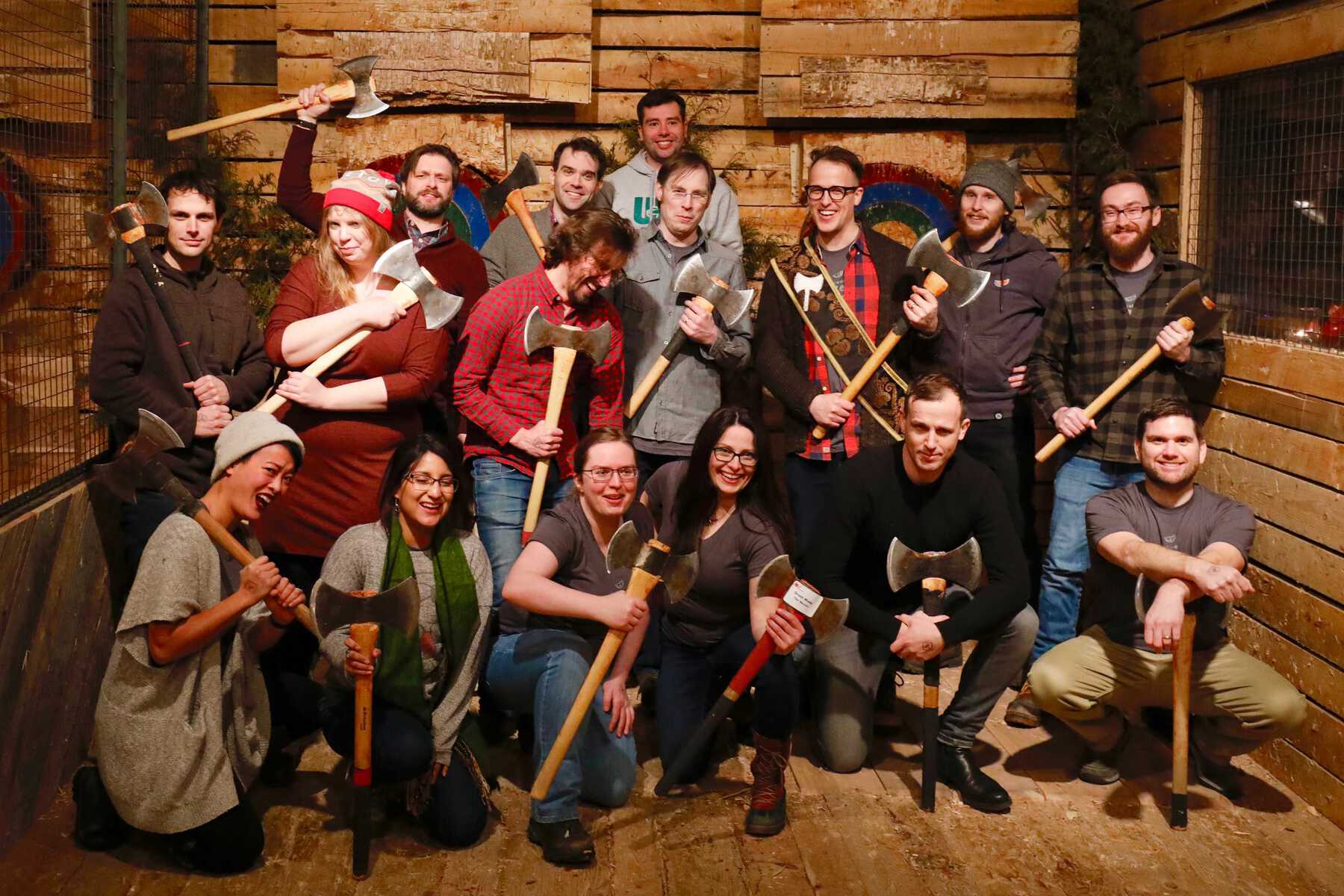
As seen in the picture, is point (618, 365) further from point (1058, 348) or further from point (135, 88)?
point (135, 88)

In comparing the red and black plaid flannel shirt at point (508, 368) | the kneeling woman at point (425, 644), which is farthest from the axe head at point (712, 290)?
the kneeling woman at point (425, 644)

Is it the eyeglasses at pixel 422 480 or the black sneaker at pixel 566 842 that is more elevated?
the eyeglasses at pixel 422 480

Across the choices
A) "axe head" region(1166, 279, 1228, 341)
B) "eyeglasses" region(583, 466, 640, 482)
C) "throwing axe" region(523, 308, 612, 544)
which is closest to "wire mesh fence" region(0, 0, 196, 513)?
"throwing axe" region(523, 308, 612, 544)

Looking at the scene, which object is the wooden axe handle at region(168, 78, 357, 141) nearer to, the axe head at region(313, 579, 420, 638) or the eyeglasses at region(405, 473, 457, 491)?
the eyeglasses at region(405, 473, 457, 491)

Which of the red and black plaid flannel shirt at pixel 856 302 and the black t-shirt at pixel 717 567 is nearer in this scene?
the black t-shirt at pixel 717 567

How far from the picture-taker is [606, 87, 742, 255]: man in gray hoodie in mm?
5680

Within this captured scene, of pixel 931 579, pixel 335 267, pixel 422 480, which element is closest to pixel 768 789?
pixel 931 579

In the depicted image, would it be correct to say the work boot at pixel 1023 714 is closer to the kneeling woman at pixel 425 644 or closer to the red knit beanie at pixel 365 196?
the kneeling woman at pixel 425 644

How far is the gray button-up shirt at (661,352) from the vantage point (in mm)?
5238

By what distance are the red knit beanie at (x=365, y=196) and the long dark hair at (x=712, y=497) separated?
1.36m

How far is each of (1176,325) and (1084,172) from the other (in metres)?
1.84

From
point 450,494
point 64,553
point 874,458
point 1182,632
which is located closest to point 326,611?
point 450,494

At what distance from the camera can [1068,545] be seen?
5391mm

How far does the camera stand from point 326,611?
395 cm
